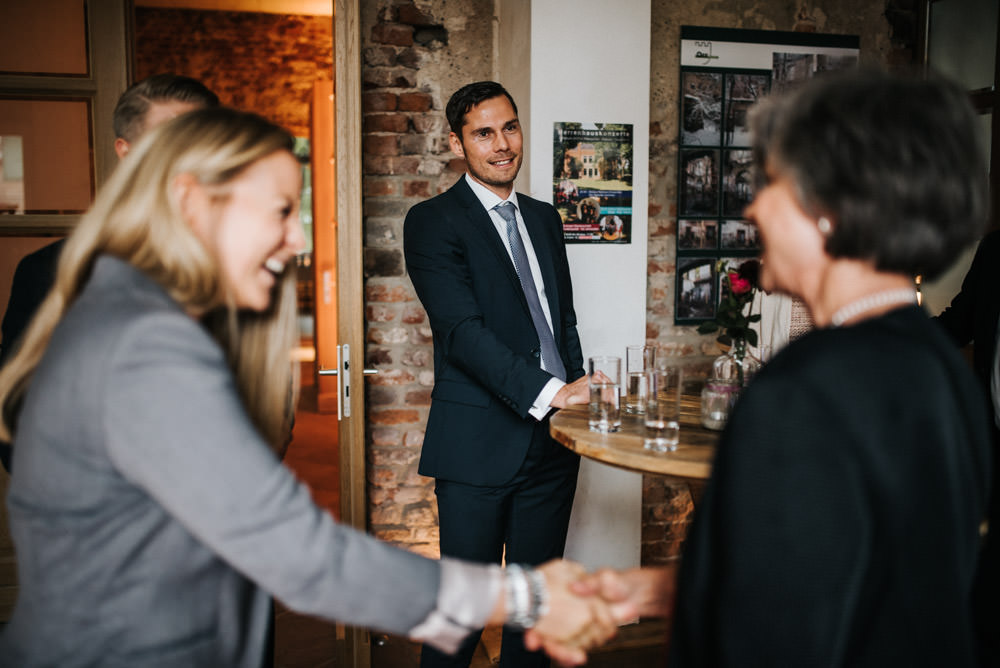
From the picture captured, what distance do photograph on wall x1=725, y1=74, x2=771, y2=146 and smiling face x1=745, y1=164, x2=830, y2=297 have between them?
231 centimetres

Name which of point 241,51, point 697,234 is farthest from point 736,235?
point 241,51

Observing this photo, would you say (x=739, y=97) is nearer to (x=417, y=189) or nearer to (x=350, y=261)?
(x=417, y=189)

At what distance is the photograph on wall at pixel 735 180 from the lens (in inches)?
124

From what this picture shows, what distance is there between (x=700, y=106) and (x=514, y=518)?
1.92m

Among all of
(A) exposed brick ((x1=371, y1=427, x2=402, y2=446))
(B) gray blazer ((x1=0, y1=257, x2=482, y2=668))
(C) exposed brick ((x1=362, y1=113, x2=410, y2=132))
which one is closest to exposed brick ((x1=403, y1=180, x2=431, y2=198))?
(C) exposed brick ((x1=362, y1=113, x2=410, y2=132))

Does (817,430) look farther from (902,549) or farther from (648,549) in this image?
(648,549)

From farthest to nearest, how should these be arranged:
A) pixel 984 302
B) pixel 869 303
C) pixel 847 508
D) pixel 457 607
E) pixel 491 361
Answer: pixel 984 302 < pixel 491 361 < pixel 457 607 < pixel 869 303 < pixel 847 508

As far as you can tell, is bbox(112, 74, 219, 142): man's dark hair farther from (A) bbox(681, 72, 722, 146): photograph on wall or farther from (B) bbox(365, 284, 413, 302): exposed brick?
(A) bbox(681, 72, 722, 146): photograph on wall

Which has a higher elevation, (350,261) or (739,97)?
(739,97)

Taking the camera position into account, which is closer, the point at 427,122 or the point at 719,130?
the point at 427,122

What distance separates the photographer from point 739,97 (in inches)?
122

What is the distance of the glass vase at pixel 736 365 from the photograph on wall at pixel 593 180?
107 cm

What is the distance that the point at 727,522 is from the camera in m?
0.85

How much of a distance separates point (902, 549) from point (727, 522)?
0.62 feet
